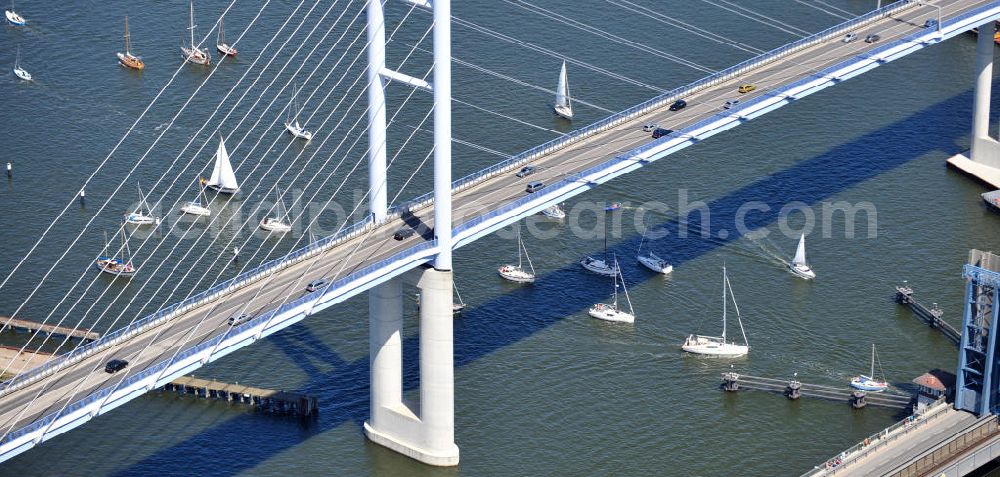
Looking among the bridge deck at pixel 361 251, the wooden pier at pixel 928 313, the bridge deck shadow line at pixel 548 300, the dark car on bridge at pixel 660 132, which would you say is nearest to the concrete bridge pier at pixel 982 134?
the bridge deck shadow line at pixel 548 300

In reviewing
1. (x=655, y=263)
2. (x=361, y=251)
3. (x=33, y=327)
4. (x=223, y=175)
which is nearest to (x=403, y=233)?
(x=361, y=251)

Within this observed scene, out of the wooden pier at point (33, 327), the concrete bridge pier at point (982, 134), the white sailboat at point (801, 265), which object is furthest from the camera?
the concrete bridge pier at point (982, 134)

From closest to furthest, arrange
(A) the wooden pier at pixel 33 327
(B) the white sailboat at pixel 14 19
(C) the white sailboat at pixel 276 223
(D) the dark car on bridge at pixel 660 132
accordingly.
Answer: (D) the dark car on bridge at pixel 660 132 → (A) the wooden pier at pixel 33 327 → (C) the white sailboat at pixel 276 223 → (B) the white sailboat at pixel 14 19

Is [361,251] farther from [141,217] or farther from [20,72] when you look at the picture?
[20,72]

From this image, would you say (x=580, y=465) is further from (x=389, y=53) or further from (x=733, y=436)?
(x=389, y=53)

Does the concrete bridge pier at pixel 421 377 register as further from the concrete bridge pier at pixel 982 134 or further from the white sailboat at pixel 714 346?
the concrete bridge pier at pixel 982 134

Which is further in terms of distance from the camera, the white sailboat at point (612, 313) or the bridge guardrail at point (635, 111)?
the white sailboat at point (612, 313)

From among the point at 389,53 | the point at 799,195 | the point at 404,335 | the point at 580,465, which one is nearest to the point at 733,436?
the point at 580,465
